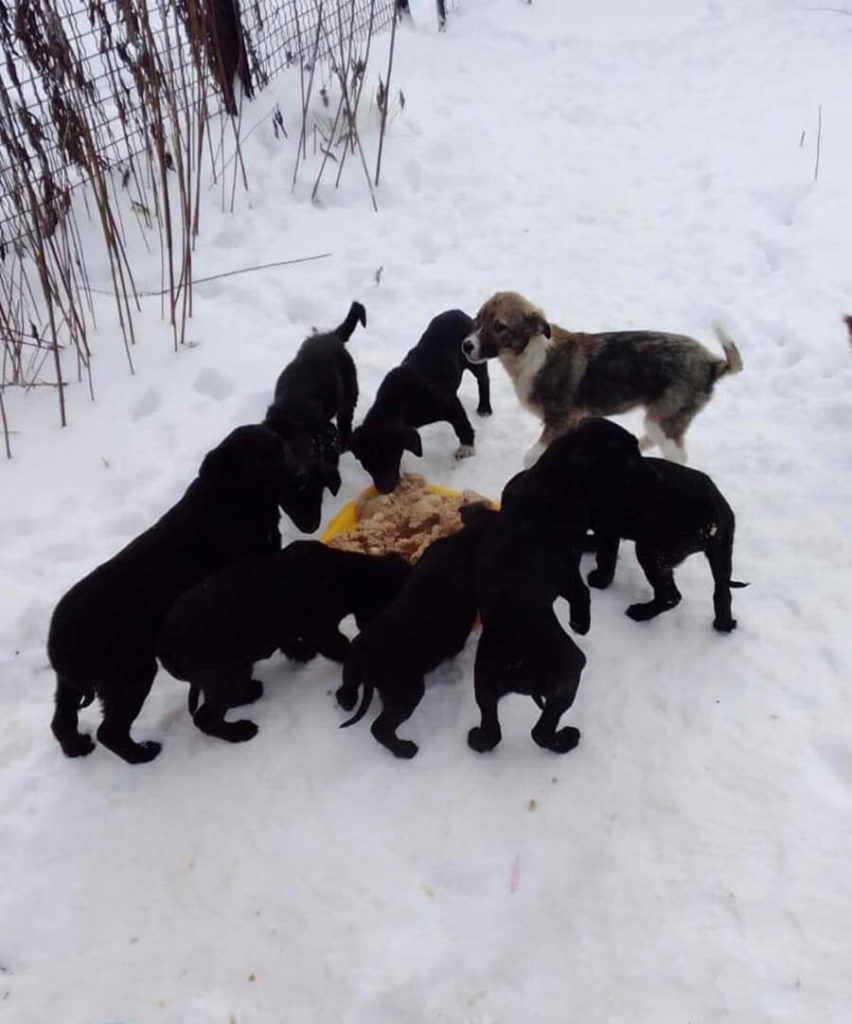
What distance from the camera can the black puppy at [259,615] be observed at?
116 inches

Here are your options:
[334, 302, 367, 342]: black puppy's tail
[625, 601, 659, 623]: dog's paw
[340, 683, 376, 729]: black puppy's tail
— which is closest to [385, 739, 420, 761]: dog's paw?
[340, 683, 376, 729]: black puppy's tail

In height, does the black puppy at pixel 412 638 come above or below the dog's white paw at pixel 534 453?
above

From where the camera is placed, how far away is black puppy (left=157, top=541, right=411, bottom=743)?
2943 mm

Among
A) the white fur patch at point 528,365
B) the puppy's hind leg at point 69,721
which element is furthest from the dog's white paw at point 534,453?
the puppy's hind leg at point 69,721

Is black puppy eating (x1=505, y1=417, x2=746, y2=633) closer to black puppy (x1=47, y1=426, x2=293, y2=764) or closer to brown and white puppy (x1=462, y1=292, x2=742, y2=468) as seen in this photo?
brown and white puppy (x1=462, y1=292, x2=742, y2=468)

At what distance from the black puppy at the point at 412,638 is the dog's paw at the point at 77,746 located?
101 centimetres

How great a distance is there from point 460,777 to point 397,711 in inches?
13.8

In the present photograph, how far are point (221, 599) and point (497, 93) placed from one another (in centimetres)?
773

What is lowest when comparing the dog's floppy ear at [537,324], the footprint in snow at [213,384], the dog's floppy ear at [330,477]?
the footprint in snow at [213,384]

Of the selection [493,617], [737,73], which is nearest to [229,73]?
[737,73]

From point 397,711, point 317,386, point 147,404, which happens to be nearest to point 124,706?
point 397,711

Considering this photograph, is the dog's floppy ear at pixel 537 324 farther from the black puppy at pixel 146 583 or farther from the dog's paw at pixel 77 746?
the dog's paw at pixel 77 746

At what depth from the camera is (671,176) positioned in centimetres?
734

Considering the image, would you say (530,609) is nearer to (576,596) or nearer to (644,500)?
(576,596)
